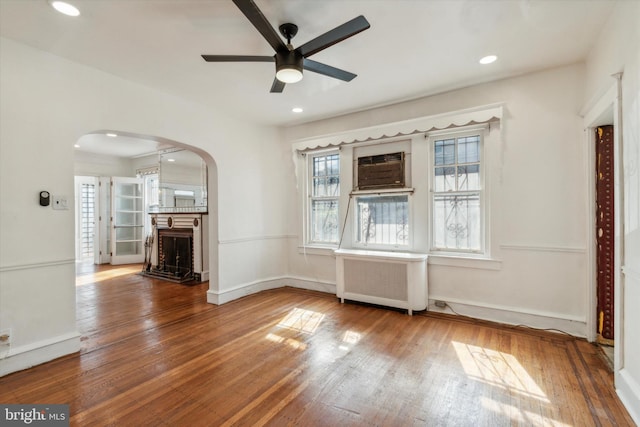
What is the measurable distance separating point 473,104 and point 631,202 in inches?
75.1

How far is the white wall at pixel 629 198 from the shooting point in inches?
69.6

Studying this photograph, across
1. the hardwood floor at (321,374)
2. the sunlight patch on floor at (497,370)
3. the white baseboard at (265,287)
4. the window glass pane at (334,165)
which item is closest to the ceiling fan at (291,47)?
the window glass pane at (334,165)

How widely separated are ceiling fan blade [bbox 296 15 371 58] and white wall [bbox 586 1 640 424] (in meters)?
1.67

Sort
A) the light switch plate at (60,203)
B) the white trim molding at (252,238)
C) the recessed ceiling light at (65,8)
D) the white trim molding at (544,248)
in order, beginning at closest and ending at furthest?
the recessed ceiling light at (65,8) → the light switch plate at (60,203) → the white trim molding at (544,248) → the white trim molding at (252,238)

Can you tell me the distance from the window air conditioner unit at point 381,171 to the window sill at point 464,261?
1.03 m

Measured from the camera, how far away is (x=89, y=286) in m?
5.05

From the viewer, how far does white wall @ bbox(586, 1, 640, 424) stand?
69.6 inches

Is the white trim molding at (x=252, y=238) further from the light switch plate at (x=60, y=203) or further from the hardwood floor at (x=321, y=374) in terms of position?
the light switch plate at (x=60, y=203)

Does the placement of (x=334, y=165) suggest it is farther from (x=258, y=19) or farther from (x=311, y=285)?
(x=258, y=19)

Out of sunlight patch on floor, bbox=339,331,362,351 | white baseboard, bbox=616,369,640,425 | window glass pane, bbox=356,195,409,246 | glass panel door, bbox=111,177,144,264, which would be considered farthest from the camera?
glass panel door, bbox=111,177,144,264

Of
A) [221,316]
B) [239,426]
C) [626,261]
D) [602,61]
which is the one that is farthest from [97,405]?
[602,61]

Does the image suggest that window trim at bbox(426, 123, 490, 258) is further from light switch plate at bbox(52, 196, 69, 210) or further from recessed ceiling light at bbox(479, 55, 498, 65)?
light switch plate at bbox(52, 196, 69, 210)

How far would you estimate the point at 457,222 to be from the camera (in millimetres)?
3594

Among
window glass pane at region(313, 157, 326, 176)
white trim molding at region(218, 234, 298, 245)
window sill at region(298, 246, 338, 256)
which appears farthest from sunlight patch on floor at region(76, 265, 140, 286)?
window glass pane at region(313, 157, 326, 176)
